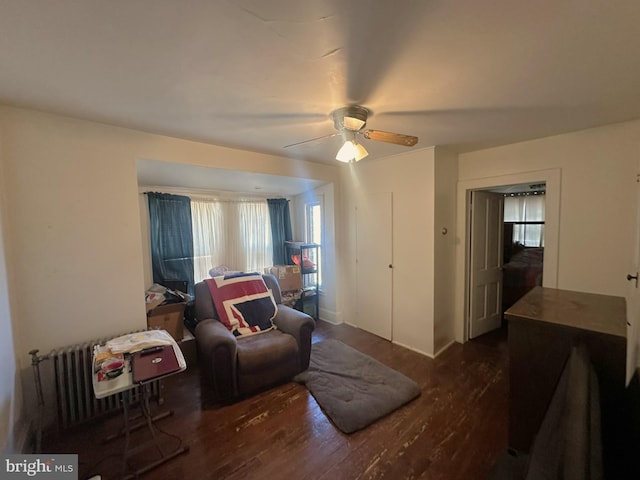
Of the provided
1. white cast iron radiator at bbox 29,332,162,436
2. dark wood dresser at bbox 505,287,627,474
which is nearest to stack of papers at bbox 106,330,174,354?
white cast iron radiator at bbox 29,332,162,436

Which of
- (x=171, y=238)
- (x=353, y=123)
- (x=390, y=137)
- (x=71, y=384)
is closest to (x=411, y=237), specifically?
(x=390, y=137)

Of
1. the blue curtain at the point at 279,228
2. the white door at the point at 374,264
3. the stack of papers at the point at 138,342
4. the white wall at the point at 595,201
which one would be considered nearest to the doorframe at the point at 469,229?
the white wall at the point at 595,201

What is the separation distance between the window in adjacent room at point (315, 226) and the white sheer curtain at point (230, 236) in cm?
66

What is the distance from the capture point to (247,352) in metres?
2.23

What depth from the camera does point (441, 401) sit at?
2.18 metres

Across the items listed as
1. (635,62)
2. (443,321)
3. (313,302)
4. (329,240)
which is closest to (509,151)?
(635,62)

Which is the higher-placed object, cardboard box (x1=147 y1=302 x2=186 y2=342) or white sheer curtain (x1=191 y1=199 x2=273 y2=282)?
white sheer curtain (x1=191 y1=199 x2=273 y2=282)

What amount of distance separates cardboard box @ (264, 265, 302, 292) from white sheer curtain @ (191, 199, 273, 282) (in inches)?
21.1

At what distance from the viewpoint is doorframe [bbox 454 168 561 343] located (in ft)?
8.29

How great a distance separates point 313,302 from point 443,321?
182 cm

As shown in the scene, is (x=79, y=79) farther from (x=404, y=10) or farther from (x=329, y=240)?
(x=329, y=240)

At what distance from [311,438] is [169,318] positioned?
1.81 meters

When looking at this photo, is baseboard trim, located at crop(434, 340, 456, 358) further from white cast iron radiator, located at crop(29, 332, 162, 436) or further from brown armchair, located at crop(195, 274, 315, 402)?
white cast iron radiator, located at crop(29, 332, 162, 436)

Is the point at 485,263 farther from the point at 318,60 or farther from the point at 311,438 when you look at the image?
the point at 318,60
